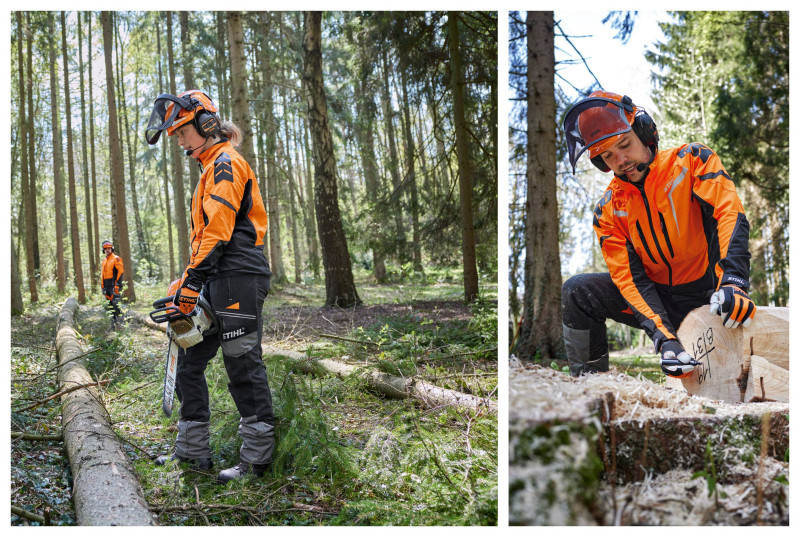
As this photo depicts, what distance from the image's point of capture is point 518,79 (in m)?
2.85

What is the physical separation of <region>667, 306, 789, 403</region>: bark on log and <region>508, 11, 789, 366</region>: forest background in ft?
1.89

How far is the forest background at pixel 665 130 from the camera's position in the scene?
2564 millimetres

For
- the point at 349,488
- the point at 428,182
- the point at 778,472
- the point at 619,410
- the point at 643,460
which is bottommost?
the point at 349,488

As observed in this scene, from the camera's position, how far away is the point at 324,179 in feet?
29.6

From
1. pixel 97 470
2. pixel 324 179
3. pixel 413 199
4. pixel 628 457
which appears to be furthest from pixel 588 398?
pixel 324 179

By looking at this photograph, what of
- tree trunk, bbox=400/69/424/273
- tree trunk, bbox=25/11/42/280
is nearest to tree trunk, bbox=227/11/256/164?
tree trunk, bbox=400/69/424/273

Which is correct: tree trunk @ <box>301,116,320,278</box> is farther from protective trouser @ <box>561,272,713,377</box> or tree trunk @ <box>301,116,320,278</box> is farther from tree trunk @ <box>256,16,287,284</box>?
protective trouser @ <box>561,272,713,377</box>

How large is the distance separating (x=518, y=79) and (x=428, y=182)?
18.7 feet

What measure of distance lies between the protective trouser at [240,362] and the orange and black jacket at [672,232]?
178 centimetres

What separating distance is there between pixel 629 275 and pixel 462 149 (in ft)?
18.6

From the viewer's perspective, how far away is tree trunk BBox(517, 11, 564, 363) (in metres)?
2.55

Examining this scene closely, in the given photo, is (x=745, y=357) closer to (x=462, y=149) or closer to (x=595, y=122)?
(x=595, y=122)
